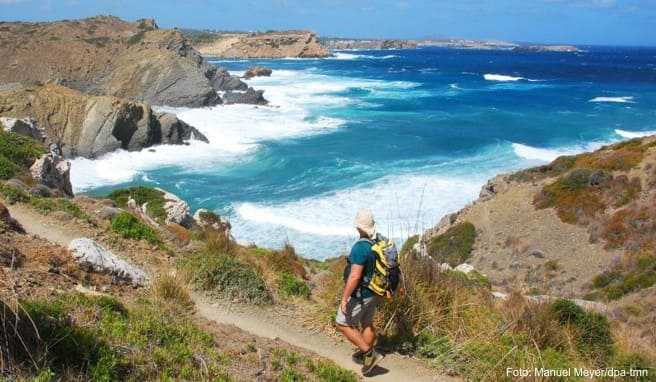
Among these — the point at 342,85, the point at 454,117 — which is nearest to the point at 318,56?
the point at 342,85

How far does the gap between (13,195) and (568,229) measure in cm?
2184

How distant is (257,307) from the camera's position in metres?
7.83

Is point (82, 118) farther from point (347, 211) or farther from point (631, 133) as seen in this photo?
point (631, 133)

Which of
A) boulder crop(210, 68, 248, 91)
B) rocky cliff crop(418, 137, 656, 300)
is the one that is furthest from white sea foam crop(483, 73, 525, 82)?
rocky cliff crop(418, 137, 656, 300)

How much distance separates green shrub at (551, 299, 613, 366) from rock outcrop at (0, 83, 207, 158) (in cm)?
3571

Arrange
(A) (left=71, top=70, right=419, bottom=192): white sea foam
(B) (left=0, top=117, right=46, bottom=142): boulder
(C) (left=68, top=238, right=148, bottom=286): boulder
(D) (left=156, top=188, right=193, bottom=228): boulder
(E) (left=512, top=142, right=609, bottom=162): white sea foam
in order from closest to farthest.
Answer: (C) (left=68, top=238, right=148, bottom=286): boulder
(D) (left=156, top=188, right=193, bottom=228): boulder
(B) (left=0, top=117, right=46, bottom=142): boulder
(A) (left=71, top=70, right=419, bottom=192): white sea foam
(E) (left=512, top=142, right=609, bottom=162): white sea foam

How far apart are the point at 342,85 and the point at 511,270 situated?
214ft

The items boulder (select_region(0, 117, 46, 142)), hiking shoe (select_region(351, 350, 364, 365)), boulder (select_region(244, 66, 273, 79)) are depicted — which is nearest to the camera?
hiking shoe (select_region(351, 350, 364, 365))

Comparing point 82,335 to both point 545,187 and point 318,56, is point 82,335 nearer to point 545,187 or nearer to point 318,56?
point 545,187

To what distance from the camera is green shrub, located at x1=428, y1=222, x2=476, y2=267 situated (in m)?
23.7

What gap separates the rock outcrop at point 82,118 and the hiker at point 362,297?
3533cm

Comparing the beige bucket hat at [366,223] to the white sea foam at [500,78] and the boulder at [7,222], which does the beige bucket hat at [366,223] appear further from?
the white sea foam at [500,78]

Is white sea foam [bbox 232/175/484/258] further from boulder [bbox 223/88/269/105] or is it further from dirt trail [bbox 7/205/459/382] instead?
boulder [bbox 223/88/269/105]

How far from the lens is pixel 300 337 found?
7.03 metres
